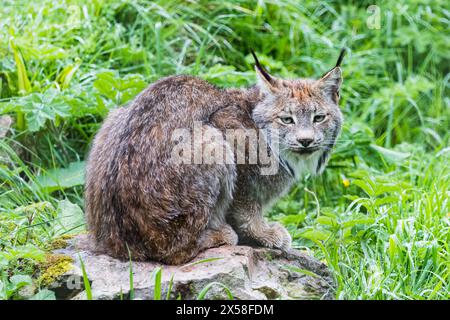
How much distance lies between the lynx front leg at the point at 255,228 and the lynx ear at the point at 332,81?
93 centimetres

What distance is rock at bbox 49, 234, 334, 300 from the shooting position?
4.19 metres

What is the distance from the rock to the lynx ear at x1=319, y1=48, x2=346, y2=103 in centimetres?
117

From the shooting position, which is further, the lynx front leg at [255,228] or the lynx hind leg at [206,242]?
the lynx front leg at [255,228]

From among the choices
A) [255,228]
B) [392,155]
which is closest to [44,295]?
[255,228]

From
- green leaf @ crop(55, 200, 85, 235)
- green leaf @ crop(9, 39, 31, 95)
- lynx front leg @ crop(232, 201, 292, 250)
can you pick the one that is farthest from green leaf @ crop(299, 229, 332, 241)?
green leaf @ crop(9, 39, 31, 95)

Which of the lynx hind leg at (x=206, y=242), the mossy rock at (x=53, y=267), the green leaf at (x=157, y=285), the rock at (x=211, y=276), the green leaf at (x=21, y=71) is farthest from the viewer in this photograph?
the green leaf at (x=21, y=71)

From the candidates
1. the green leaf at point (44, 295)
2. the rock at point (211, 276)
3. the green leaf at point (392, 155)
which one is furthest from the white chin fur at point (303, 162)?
the green leaf at point (44, 295)

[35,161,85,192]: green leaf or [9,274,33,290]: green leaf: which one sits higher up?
[9,274,33,290]: green leaf

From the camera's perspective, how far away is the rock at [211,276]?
4.19 metres

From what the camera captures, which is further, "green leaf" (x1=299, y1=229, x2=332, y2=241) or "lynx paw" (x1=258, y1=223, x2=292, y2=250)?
"green leaf" (x1=299, y1=229, x2=332, y2=241)

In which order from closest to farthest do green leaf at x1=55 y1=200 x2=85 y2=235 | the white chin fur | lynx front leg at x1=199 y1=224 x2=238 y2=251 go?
lynx front leg at x1=199 y1=224 x2=238 y2=251 → the white chin fur → green leaf at x1=55 y1=200 x2=85 y2=235

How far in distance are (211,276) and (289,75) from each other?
3.63m

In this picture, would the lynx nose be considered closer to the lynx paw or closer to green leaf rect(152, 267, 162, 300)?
the lynx paw

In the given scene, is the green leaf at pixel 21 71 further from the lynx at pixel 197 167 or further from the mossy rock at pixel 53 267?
the mossy rock at pixel 53 267
